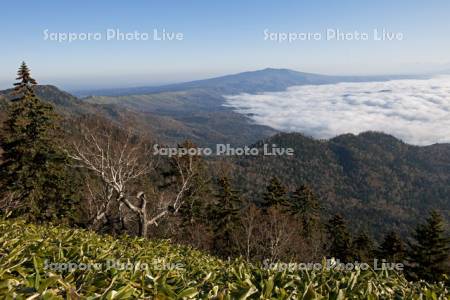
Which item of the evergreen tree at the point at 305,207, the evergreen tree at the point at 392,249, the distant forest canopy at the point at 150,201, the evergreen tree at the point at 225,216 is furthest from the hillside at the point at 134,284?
the evergreen tree at the point at 305,207

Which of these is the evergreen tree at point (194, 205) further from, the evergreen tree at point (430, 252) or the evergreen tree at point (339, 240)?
the evergreen tree at point (430, 252)

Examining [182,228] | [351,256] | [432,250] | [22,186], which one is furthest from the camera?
[351,256]

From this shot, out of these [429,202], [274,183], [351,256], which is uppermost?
[274,183]

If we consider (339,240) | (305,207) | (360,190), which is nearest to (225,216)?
(305,207)

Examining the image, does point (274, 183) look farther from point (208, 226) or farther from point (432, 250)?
point (432, 250)

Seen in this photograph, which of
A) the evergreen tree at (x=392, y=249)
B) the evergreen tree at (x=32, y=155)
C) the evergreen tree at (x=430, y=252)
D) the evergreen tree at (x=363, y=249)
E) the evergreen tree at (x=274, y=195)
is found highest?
the evergreen tree at (x=32, y=155)

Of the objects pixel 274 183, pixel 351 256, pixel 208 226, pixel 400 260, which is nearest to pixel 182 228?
pixel 208 226

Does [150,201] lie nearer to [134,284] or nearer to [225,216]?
[225,216]
